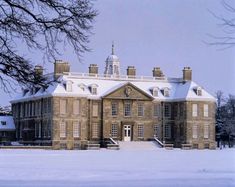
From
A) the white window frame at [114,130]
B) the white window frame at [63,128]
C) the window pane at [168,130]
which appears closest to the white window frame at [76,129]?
the white window frame at [63,128]

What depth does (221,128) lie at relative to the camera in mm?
78875

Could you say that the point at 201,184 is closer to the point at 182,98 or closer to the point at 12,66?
the point at 12,66

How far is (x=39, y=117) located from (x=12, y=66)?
177 feet

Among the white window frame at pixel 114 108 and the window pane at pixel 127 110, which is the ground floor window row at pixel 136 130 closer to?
the white window frame at pixel 114 108

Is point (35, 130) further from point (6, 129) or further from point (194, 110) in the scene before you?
point (194, 110)

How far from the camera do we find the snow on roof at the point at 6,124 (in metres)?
71.0

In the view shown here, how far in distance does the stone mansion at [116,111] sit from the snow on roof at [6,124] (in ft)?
4.52

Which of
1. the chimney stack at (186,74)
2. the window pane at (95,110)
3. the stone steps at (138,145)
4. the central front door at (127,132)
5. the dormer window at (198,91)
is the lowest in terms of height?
the stone steps at (138,145)

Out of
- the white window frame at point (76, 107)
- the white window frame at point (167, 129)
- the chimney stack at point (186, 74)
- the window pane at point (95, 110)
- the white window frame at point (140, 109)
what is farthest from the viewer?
the chimney stack at point (186, 74)

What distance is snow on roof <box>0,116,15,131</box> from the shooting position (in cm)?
7097

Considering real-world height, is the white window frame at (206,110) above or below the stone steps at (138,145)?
above

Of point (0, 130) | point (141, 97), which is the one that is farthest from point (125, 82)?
point (0, 130)

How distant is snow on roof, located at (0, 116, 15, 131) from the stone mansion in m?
1.38

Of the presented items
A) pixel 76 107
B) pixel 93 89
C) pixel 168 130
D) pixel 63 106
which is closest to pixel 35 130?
pixel 63 106
